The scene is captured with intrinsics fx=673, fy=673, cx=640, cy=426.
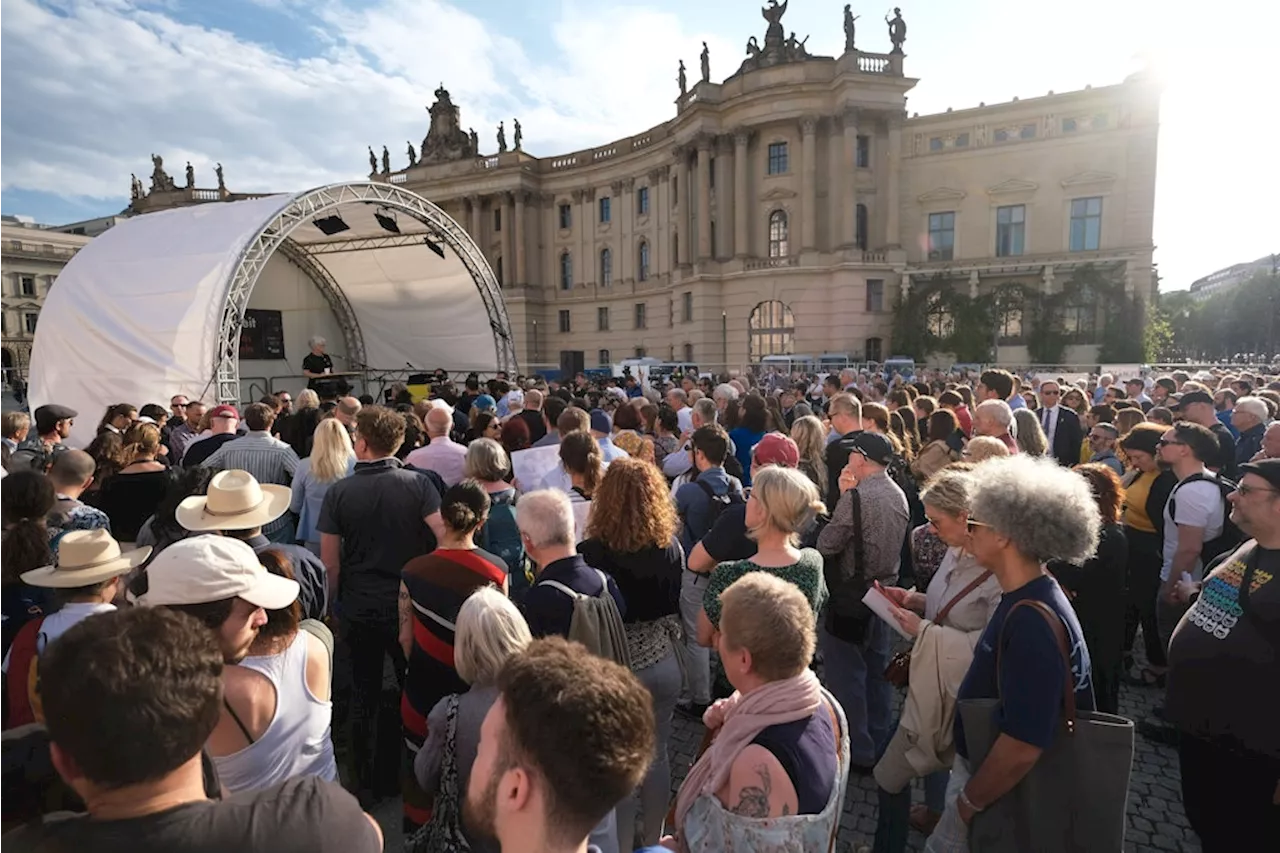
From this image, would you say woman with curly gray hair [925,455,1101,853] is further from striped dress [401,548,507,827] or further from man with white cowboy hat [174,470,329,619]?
man with white cowboy hat [174,470,329,619]

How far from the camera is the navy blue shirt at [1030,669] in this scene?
2291mm

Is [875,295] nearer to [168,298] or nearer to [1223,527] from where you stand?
[168,298]

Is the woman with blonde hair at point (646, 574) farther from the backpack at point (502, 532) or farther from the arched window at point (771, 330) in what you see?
the arched window at point (771, 330)

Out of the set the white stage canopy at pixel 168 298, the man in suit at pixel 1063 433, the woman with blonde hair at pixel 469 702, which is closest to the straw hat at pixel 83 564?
the woman with blonde hair at pixel 469 702

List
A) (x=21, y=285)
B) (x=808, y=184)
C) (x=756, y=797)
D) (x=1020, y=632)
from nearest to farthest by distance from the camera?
(x=756, y=797) → (x=1020, y=632) → (x=808, y=184) → (x=21, y=285)

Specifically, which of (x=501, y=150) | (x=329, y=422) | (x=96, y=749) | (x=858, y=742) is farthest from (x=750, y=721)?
(x=501, y=150)

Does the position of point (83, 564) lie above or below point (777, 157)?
below

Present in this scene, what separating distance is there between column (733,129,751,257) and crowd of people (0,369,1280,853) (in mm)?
34455

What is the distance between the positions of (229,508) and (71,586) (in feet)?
2.57

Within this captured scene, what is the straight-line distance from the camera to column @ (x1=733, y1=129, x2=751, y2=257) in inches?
1491

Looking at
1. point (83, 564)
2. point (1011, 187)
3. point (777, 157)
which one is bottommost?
point (83, 564)

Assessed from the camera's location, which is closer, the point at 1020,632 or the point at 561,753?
the point at 561,753

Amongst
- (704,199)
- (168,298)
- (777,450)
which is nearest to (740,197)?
(704,199)

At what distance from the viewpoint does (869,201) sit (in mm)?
37406
